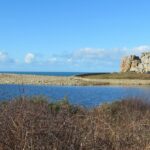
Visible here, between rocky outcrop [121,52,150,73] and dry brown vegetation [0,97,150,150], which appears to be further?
rocky outcrop [121,52,150,73]

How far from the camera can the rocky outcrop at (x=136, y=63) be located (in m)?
122

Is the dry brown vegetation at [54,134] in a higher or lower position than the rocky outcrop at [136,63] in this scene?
lower

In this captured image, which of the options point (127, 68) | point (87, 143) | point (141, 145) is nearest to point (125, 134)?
point (141, 145)

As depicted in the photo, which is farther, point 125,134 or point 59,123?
point 125,134

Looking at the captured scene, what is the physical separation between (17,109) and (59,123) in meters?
0.55

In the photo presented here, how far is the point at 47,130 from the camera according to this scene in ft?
18.4

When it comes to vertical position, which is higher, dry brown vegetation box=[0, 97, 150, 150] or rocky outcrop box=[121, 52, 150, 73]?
rocky outcrop box=[121, 52, 150, 73]

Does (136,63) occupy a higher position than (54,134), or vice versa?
(136,63)

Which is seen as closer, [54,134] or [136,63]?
[54,134]

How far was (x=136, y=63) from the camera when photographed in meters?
127

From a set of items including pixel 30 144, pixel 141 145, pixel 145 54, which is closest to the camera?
pixel 30 144

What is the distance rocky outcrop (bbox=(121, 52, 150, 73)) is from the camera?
122062 millimetres

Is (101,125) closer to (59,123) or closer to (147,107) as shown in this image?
(59,123)

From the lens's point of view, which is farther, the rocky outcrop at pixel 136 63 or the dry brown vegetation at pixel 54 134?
the rocky outcrop at pixel 136 63
